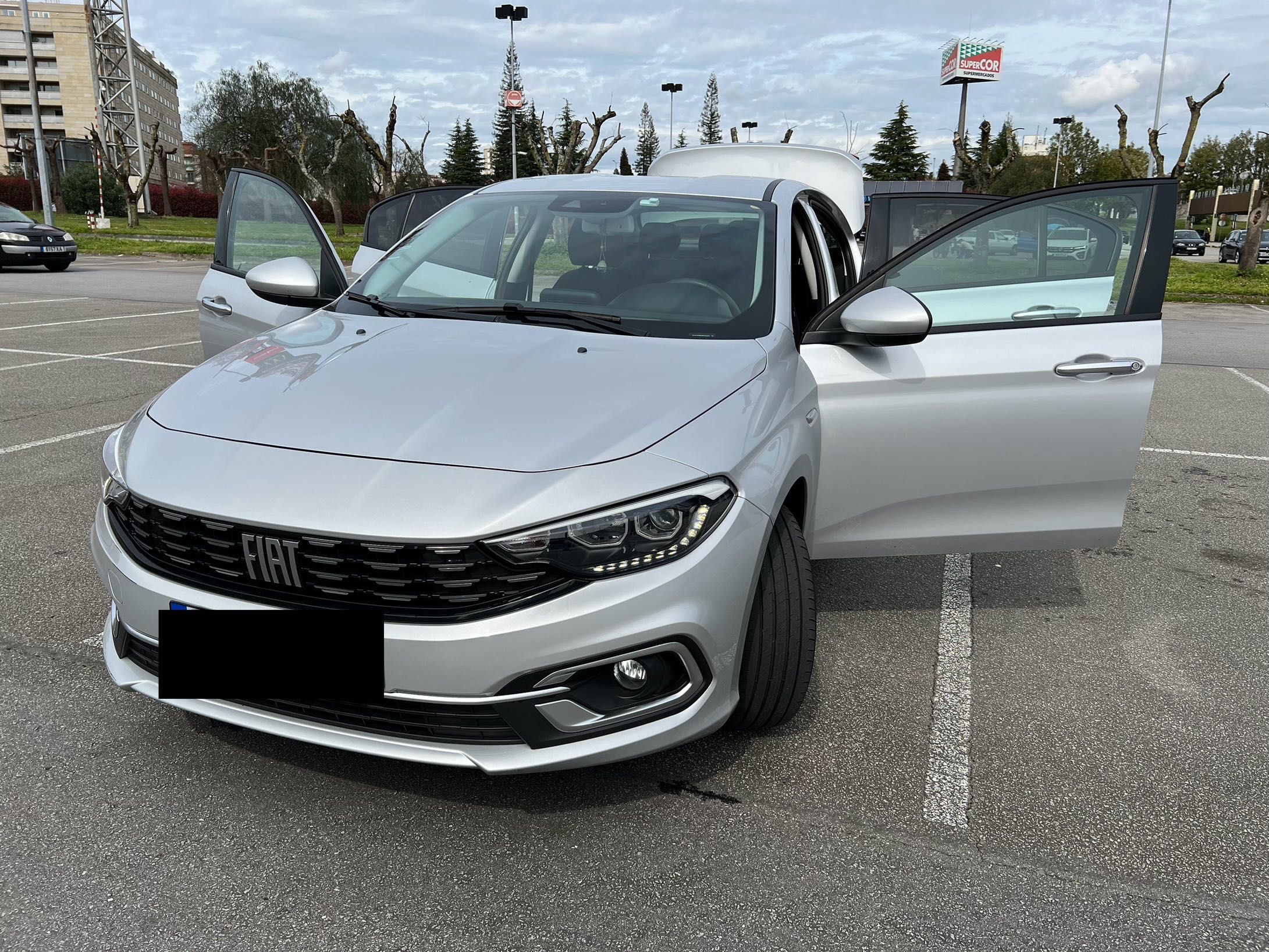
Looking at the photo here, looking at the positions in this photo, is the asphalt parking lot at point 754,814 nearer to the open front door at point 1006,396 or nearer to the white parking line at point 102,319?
the open front door at point 1006,396

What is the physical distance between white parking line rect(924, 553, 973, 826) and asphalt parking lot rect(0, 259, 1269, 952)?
11 millimetres

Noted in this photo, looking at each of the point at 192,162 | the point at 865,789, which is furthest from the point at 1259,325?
the point at 192,162

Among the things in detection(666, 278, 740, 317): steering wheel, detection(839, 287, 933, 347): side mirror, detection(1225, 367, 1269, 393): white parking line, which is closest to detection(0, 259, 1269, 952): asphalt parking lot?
detection(839, 287, 933, 347): side mirror

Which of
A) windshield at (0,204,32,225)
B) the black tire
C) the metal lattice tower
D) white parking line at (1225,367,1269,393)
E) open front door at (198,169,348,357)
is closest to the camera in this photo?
the black tire

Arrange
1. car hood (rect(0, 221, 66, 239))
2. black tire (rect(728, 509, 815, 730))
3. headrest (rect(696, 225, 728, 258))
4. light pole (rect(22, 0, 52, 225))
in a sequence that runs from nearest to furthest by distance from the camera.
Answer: black tire (rect(728, 509, 815, 730)), headrest (rect(696, 225, 728, 258)), car hood (rect(0, 221, 66, 239)), light pole (rect(22, 0, 52, 225))

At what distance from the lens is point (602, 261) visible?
135 inches

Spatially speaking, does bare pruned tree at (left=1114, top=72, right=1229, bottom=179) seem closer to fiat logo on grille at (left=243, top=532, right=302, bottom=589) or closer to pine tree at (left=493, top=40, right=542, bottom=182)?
fiat logo on grille at (left=243, top=532, right=302, bottom=589)

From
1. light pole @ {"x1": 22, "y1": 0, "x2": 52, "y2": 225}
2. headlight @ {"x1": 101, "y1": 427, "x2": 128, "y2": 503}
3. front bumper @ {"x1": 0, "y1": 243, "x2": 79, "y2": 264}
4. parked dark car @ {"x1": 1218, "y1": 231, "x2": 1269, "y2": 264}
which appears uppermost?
light pole @ {"x1": 22, "y1": 0, "x2": 52, "y2": 225}

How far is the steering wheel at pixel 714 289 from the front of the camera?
122 inches

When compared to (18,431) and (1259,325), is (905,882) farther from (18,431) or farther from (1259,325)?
(1259,325)

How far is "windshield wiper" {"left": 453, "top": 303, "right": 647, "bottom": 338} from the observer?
2998mm

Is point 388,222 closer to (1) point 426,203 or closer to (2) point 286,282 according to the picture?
(1) point 426,203

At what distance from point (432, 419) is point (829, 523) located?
145 cm

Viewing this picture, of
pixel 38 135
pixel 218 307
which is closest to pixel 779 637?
pixel 218 307
